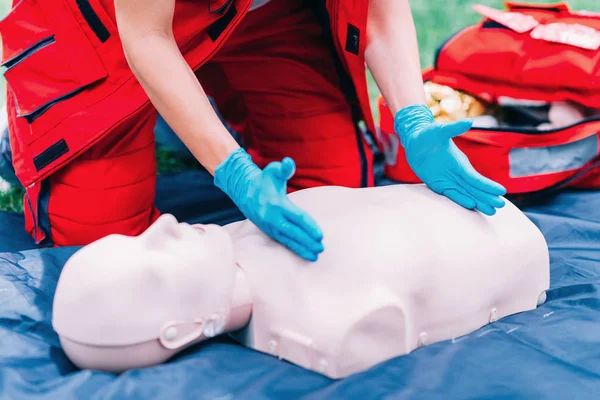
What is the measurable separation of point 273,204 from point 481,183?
34 centimetres

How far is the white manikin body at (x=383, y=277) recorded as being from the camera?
843 millimetres

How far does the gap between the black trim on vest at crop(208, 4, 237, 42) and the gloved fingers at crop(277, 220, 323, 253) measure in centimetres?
43

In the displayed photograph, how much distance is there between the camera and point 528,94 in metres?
1.64

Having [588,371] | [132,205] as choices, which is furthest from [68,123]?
[588,371]

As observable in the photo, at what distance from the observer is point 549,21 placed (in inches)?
66.6

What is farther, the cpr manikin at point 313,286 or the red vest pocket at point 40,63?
the red vest pocket at point 40,63

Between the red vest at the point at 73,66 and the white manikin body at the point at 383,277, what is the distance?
36 cm

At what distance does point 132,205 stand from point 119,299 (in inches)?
23.3

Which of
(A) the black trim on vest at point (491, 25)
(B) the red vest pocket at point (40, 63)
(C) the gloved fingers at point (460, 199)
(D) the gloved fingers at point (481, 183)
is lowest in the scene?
(C) the gloved fingers at point (460, 199)

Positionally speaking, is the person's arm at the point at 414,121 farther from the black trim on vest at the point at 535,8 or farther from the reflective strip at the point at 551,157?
the black trim on vest at the point at 535,8

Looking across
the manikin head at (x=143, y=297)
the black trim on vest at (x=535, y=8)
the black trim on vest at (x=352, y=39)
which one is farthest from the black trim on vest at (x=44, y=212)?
the black trim on vest at (x=535, y=8)

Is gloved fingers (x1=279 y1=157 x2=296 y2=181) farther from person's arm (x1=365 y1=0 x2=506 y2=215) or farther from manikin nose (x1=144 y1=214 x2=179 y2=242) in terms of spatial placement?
person's arm (x1=365 y1=0 x2=506 y2=215)

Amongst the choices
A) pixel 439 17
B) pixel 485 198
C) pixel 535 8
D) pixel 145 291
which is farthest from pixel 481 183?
pixel 439 17

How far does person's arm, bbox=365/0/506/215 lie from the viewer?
40.9 inches
